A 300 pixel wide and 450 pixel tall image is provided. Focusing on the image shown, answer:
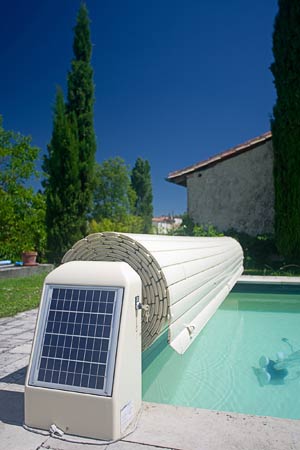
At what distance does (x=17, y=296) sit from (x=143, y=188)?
32.3 meters

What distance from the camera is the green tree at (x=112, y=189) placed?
3288 centimetres

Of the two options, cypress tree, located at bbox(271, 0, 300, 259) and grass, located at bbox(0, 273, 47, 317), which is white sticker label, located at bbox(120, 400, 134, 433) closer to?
grass, located at bbox(0, 273, 47, 317)

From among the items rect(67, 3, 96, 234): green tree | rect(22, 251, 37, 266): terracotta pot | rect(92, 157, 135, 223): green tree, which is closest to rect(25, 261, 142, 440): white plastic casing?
rect(22, 251, 37, 266): terracotta pot

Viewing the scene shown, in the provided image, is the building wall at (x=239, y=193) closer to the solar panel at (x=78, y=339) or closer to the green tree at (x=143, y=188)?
the solar panel at (x=78, y=339)

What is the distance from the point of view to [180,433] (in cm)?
195

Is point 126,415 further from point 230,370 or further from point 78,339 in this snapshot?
point 230,370

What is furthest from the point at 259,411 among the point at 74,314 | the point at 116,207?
the point at 116,207

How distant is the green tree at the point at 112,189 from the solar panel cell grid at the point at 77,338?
1206 inches

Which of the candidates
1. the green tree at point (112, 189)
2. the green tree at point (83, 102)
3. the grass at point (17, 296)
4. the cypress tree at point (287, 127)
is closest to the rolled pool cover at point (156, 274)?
the grass at point (17, 296)

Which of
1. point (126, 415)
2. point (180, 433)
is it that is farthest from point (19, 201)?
point (180, 433)

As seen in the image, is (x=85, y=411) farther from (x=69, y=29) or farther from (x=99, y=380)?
(x=69, y=29)

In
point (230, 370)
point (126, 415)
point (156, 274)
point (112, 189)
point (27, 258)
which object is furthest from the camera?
point (112, 189)

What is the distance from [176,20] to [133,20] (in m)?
1.63

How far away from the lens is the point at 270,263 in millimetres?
13156
